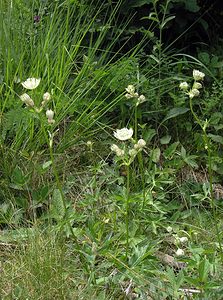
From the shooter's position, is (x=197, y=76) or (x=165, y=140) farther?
(x=165, y=140)

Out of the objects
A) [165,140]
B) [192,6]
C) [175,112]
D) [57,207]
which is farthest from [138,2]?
[57,207]

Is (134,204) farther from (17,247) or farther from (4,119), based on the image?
(4,119)

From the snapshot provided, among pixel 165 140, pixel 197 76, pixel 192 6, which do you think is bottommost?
pixel 165 140

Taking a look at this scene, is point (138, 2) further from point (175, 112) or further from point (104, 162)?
point (104, 162)

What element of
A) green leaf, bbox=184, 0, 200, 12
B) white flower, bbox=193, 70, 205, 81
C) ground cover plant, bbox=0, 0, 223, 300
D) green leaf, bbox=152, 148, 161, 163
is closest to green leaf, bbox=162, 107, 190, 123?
ground cover plant, bbox=0, 0, 223, 300

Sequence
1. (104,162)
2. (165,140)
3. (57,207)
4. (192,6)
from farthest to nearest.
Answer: (192,6), (165,140), (104,162), (57,207)

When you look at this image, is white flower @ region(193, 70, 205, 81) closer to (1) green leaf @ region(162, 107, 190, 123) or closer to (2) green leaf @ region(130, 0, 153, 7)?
(1) green leaf @ region(162, 107, 190, 123)

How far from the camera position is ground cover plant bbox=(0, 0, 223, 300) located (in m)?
2.17

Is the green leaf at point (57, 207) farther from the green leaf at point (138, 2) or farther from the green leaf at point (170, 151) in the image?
the green leaf at point (138, 2)

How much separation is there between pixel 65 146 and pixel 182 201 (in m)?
0.60

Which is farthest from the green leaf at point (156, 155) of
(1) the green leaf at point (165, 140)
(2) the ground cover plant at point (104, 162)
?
(1) the green leaf at point (165, 140)

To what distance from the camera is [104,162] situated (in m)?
2.90

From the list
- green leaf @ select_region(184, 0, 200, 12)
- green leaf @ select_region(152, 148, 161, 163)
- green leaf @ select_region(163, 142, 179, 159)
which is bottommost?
green leaf @ select_region(152, 148, 161, 163)

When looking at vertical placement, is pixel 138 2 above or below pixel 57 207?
above
